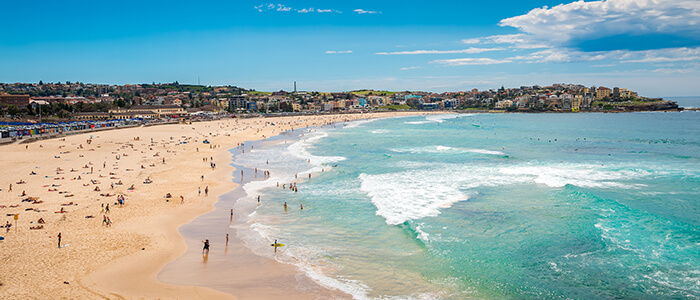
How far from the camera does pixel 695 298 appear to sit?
11.7 metres

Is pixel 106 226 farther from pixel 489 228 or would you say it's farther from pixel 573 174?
pixel 573 174

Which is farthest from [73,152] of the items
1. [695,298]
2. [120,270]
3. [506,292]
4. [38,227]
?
[695,298]

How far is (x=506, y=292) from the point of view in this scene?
40.2 ft

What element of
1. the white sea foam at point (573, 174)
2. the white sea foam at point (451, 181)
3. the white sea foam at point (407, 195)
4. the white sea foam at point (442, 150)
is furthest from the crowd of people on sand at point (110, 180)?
the white sea foam at point (442, 150)

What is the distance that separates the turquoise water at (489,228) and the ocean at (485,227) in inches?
2.5

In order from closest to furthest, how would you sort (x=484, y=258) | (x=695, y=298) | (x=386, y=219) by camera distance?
(x=695, y=298) → (x=484, y=258) → (x=386, y=219)

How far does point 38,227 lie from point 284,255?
32.6ft

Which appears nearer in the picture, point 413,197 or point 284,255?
point 284,255

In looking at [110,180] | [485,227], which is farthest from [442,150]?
[110,180]

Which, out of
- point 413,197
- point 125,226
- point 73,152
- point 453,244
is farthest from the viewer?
point 73,152

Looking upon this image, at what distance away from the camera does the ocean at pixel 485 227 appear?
507 inches

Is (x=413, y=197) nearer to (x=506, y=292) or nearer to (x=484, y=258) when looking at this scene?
(x=484, y=258)

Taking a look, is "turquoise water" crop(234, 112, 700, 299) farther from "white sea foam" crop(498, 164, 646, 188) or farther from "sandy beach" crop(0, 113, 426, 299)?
"sandy beach" crop(0, 113, 426, 299)

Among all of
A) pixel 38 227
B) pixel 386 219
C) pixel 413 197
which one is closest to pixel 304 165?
pixel 413 197
